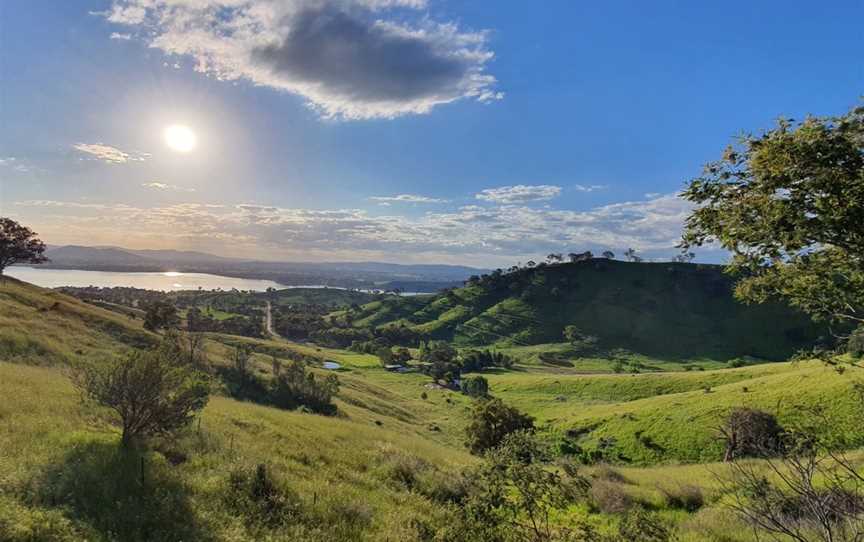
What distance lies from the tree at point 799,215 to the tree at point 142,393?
15.8 meters

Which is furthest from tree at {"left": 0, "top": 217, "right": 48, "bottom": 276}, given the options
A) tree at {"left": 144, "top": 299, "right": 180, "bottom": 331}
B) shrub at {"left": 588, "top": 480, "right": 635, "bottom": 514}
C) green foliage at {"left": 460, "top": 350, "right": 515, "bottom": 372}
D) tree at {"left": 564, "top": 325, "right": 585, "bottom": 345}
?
tree at {"left": 564, "top": 325, "right": 585, "bottom": 345}

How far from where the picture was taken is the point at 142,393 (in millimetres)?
13414

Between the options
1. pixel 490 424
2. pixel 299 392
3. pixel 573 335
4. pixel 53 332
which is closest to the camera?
pixel 490 424

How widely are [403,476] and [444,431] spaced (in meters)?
46.6

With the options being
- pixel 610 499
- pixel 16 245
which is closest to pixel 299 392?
pixel 610 499

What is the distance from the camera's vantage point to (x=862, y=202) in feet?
27.3

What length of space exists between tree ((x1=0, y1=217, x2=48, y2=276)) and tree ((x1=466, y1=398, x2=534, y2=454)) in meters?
78.8

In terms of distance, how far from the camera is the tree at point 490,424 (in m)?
36.2

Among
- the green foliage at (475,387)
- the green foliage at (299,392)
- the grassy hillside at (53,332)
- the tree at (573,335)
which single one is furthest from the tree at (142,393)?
the tree at (573,335)

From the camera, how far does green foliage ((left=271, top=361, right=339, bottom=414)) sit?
4888 cm

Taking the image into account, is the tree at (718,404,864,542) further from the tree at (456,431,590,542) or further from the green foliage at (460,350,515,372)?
the green foliage at (460,350,515,372)

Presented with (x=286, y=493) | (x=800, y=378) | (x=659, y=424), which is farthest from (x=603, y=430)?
(x=286, y=493)

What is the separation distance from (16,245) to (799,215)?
9865 cm

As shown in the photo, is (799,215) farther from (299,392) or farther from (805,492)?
(299,392)
